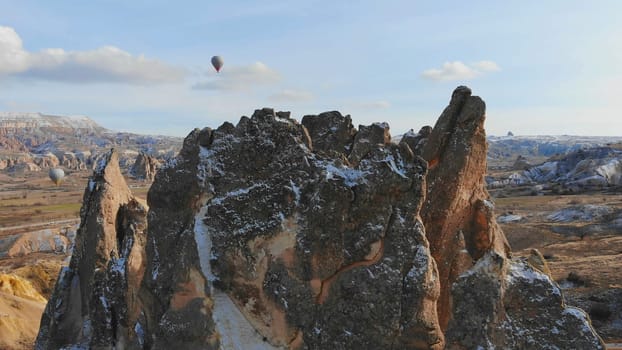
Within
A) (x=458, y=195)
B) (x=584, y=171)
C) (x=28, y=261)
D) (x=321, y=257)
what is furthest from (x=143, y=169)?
(x=321, y=257)

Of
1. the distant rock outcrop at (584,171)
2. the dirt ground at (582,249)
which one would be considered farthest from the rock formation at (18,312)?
the distant rock outcrop at (584,171)

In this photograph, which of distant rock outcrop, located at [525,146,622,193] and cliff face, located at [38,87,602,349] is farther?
distant rock outcrop, located at [525,146,622,193]

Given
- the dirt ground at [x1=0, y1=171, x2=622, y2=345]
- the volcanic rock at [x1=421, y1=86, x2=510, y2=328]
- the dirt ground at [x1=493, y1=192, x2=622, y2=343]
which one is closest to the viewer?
the volcanic rock at [x1=421, y1=86, x2=510, y2=328]

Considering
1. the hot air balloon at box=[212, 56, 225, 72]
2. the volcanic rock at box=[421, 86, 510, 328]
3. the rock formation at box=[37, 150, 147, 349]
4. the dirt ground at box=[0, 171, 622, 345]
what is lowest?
the dirt ground at box=[0, 171, 622, 345]

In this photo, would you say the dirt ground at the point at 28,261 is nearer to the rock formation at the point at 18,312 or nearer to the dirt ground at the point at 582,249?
the rock formation at the point at 18,312

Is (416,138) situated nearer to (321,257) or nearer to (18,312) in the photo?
(321,257)

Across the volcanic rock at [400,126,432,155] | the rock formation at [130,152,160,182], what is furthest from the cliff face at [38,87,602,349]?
the rock formation at [130,152,160,182]

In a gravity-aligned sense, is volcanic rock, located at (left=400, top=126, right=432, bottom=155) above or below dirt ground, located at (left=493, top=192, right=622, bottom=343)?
above

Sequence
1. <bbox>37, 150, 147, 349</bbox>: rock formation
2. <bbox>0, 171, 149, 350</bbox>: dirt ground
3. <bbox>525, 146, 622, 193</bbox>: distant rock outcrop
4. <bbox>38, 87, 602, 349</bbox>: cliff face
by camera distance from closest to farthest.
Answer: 1. <bbox>38, 87, 602, 349</bbox>: cliff face
2. <bbox>37, 150, 147, 349</bbox>: rock formation
3. <bbox>0, 171, 149, 350</bbox>: dirt ground
4. <bbox>525, 146, 622, 193</bbox>: distant rock outcrop

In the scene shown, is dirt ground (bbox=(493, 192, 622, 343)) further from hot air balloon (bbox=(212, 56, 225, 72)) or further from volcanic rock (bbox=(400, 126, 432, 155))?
hot air balloon (bbox=(212, 56, 225, 72))
